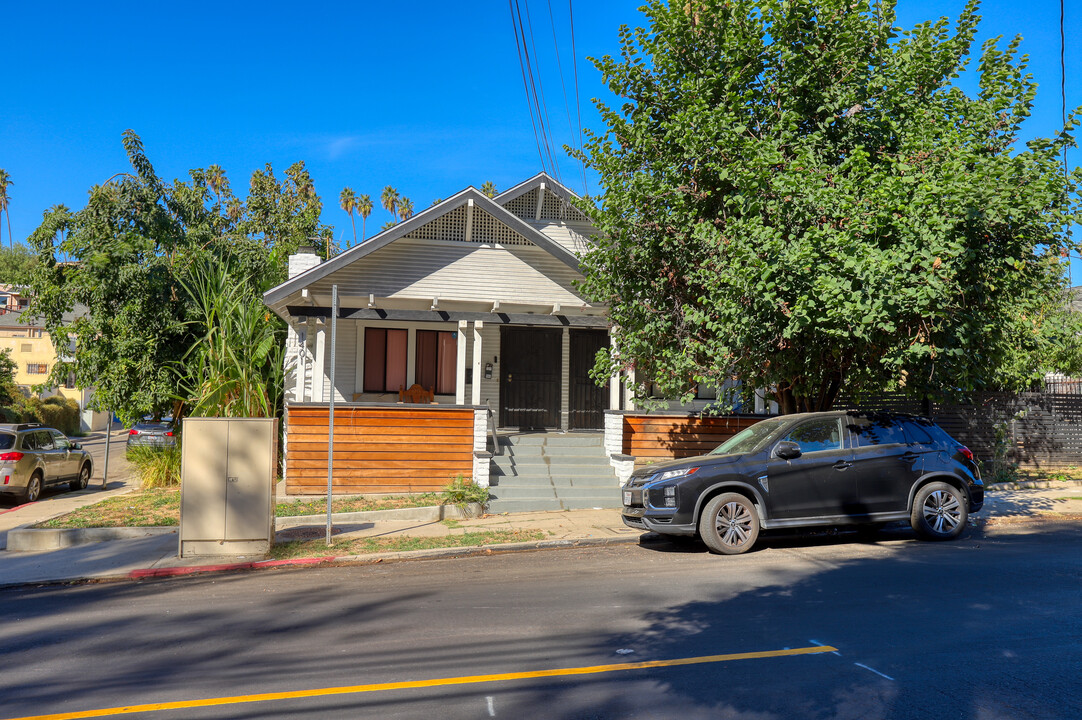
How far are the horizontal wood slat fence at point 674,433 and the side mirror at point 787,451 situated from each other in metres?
5.34

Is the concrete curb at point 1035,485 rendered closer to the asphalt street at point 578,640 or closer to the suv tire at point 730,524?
the asphalt street at point 578,640

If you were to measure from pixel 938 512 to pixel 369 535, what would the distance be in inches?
304

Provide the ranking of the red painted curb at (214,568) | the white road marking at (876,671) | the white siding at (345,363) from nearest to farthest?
the white road marking at (876,671)
the red painted curb at (214,568)
the white siding at (345,363)

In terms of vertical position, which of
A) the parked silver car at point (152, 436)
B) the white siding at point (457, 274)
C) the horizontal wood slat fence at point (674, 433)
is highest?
the white siding at point (457, 274)

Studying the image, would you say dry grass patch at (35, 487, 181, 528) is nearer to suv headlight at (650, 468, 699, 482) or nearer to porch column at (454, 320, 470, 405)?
porch column at (454, 320, 470, 405)

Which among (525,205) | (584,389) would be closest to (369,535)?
(584,389)

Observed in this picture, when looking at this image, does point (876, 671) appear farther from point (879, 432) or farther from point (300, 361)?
point (300, 361)

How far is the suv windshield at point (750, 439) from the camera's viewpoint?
383 inches

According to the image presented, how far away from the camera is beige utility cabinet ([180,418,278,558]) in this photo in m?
9.53

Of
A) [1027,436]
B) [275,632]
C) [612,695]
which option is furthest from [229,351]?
[1027,436]

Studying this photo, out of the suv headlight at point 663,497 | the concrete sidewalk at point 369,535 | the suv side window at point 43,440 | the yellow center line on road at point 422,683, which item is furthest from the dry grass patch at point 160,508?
the yellow center line on road at point 422,683

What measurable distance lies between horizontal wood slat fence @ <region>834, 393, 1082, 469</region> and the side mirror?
6750 mm

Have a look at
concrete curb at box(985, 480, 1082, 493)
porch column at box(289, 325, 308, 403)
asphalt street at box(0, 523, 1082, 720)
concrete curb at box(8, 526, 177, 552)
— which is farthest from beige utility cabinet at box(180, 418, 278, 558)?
concrete curb at box(985, 480, 1082, 493)

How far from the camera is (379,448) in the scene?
1373 cm
